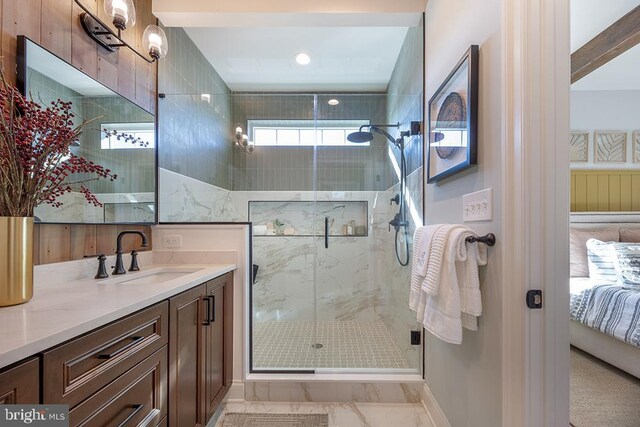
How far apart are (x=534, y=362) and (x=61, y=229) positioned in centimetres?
202

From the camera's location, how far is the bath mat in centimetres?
169

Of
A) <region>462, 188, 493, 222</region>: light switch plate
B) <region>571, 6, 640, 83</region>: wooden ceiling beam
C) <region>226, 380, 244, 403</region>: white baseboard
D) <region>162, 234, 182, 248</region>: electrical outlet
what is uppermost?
<region>571, 6, 640, 83</region>: wooden ceiling beam

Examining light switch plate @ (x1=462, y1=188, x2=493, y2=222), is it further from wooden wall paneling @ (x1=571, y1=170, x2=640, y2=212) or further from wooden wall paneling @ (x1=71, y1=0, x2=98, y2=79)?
wooden wall paneling @ (x1=571, y1=170, x2=640, y2=212)

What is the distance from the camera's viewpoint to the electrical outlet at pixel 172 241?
1.97m

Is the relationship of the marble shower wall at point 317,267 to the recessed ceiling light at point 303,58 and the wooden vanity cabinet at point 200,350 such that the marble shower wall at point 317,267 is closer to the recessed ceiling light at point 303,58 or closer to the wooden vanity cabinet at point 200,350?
the wooden vanity cabinet at point 200,350

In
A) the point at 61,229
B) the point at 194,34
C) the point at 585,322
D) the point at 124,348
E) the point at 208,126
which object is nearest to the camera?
the point at 124,348

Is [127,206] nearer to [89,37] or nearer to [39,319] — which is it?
[89,37]

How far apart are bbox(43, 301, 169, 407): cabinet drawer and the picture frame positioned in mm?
1446

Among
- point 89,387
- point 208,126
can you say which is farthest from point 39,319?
point 208,126

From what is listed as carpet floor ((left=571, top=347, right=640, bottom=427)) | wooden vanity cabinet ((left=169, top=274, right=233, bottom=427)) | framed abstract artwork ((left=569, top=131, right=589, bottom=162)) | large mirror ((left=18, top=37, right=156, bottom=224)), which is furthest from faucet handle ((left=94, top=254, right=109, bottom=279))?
framed abstract artwork ((left=569, top=131, right=589, bottom=162))

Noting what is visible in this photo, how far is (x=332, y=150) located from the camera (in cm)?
313

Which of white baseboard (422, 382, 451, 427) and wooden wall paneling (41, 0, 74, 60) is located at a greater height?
wooden wall paneling (41, 0, 74, 60)

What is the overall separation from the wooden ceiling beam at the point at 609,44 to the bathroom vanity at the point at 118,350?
3348 millimetres

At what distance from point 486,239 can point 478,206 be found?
16 centimetres
